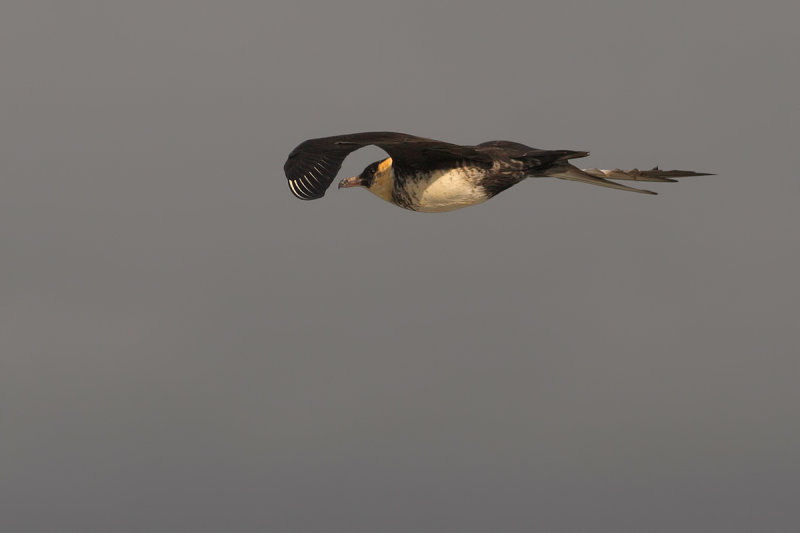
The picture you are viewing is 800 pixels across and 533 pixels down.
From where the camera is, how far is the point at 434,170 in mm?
19562

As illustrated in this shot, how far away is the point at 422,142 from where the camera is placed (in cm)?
1772

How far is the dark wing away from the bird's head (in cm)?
150

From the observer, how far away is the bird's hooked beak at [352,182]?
2108 cm

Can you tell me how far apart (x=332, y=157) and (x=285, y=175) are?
61 centimetres

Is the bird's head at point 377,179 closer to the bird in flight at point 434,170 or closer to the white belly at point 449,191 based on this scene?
the bird in flight at point 434,170

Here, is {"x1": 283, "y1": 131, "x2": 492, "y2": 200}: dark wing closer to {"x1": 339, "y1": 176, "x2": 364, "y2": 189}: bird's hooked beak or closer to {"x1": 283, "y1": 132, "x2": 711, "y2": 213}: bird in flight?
Answer: {"x1": 283, "y1": 132, "x2": 711, "y2": 213}: bird in flight

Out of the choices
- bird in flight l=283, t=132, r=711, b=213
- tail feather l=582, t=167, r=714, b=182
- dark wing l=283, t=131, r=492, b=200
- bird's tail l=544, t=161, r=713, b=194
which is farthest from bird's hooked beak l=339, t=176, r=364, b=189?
tail feather l=582, t=167, r=714, b=182

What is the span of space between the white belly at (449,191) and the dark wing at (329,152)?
59 cm

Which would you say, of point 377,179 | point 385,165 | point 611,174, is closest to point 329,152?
point 385,165

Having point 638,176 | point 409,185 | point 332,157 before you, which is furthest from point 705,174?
point 332,157

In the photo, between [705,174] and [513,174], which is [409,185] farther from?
[705,174]

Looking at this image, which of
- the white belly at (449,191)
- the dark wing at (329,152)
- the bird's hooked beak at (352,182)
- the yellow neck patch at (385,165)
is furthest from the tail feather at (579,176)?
the bird's hooked beak at (352,182)

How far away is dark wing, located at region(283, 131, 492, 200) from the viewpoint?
17609mm

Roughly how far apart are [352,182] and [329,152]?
3043 millimetres
